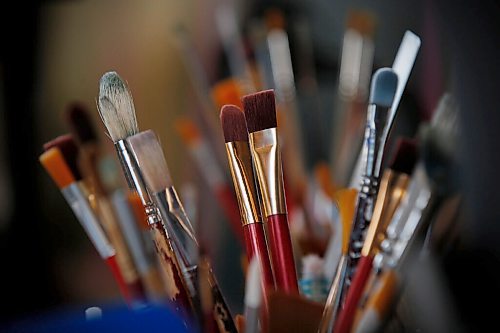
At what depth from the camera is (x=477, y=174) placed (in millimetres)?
588

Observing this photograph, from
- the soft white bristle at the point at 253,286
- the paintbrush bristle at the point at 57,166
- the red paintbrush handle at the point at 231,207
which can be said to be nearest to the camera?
the soft white bristle at the point at 253,286

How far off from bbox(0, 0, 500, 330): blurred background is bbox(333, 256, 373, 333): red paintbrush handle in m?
0.19

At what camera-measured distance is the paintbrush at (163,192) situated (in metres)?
0.38

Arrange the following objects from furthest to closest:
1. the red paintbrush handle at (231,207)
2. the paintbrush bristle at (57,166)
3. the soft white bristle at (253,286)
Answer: the red paintbrush handle at (231,207) → the paintbrush bristle at (57,166) → the soft white bristle at (253,286)

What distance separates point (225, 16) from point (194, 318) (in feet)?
1.42

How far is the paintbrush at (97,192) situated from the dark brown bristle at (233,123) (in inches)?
4.6

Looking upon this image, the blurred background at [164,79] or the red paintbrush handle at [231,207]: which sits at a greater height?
the blurred background at [164,79]

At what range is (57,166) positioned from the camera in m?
0.45

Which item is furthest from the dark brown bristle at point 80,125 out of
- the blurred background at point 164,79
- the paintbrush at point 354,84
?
the paintbrush at point 354,84

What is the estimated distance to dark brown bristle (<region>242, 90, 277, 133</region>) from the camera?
39 cm

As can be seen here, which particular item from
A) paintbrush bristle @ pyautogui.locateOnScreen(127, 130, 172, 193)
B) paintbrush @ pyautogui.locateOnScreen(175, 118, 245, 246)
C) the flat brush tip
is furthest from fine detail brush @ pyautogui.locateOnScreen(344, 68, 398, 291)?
paintbrush @ pyautogui.locateOnScreen(175, 118, 245, 246)

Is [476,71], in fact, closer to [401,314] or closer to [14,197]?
[401,314]

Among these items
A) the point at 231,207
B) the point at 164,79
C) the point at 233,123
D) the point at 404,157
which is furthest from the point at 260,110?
the point at 164,79

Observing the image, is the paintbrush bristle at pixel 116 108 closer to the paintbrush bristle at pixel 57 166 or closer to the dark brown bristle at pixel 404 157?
the paintbrush bristle at pixel 57 166
